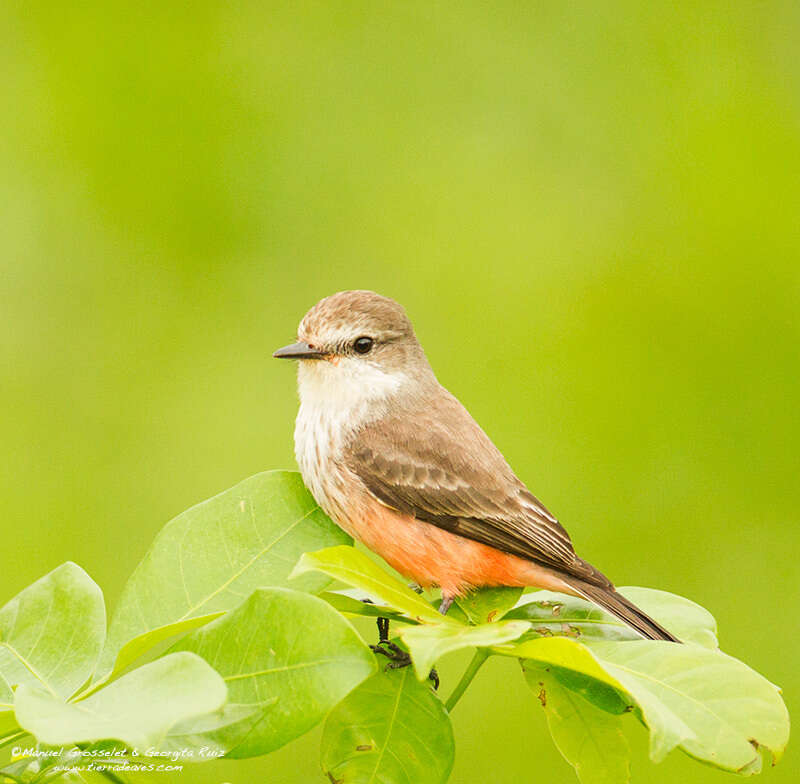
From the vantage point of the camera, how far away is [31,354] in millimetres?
7258

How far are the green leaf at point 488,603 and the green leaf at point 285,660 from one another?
1.06m

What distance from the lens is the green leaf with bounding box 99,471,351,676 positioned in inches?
99.4

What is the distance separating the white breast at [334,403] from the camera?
4074 mm

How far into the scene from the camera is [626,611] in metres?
3.04

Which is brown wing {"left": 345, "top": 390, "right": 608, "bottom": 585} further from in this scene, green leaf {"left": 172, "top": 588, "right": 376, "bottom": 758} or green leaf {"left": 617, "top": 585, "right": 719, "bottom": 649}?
green leaf {"left": 172, "top": 588, "right": 376, "bottom": 758}

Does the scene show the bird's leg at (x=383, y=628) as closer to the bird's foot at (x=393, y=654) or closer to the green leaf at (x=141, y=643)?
the bird's foot at (x=393, y=654)

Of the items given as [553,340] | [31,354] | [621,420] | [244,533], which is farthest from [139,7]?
[244,533]

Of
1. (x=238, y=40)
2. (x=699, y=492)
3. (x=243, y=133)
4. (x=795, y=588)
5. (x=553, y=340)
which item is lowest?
(x=795, y=588)

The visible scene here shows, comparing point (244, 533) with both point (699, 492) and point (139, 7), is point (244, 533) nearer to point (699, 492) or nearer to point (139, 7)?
point (699, 492)

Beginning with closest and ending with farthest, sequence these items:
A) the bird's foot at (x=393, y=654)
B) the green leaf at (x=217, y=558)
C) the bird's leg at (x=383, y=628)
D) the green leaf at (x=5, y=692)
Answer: the green leaf at (x=5, y=692) < the green leaf at (x=217, y=558) < the bird's foot at (x=393, y=654) < the bird's leg at (x=383, y=628)

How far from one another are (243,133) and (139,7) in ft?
3.58

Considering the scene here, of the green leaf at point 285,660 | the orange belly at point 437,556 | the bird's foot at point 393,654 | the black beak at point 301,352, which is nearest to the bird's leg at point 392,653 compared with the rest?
the bird's foot at point 393,654

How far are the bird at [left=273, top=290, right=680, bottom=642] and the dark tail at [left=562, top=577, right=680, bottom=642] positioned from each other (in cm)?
2

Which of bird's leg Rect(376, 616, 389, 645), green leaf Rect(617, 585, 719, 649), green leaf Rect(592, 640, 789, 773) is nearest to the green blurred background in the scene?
bird's leg Rect(376, 616, 389, 645)
